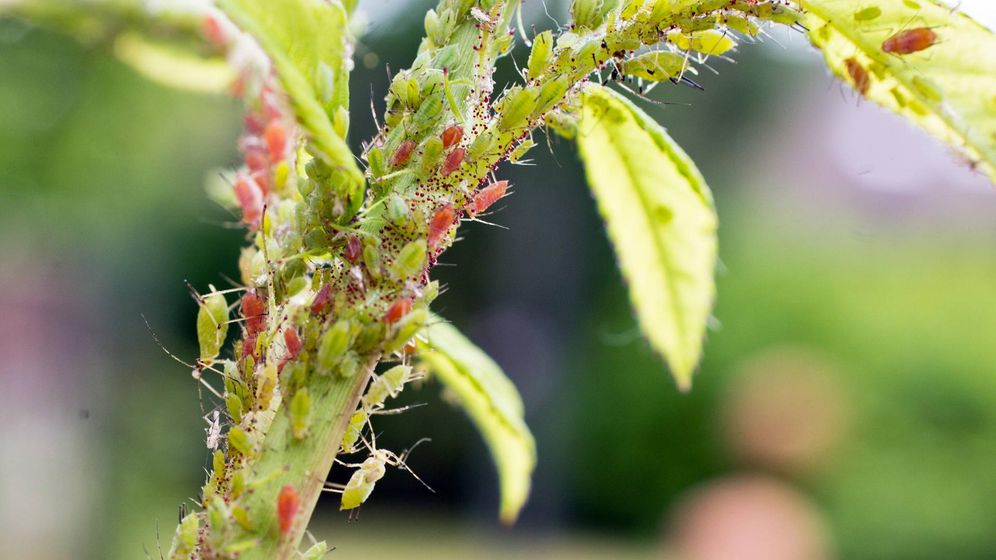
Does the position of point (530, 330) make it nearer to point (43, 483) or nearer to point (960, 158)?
point (43, 483)

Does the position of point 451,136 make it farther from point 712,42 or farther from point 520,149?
point 712,42

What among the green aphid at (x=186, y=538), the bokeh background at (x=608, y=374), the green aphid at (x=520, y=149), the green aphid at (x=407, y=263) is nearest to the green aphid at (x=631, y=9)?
the green aphid at (x=520, y=149)

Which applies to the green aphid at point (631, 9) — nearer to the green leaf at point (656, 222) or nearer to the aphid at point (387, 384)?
the green leaf at point (656, 222)

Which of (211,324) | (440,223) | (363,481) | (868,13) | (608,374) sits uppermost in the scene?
(868,13)

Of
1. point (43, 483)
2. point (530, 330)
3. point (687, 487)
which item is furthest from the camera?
point (530, 330)

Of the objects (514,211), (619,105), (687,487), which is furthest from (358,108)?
(619,105)

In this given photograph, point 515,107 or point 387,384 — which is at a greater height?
point 515,107

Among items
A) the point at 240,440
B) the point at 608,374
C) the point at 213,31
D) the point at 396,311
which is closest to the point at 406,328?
the point at 396,311

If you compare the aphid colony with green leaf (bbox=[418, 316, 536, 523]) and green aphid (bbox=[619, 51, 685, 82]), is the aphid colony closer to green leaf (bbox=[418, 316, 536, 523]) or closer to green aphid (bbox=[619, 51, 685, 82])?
green aphid (bbox=[619, 51, 685, 82])
